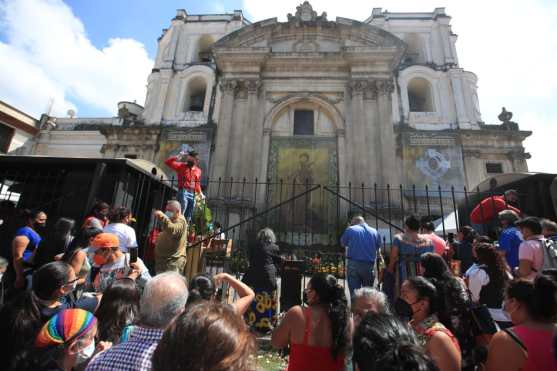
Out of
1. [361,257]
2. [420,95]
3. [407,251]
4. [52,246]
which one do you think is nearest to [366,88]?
[420,95]

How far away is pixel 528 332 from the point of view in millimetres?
2021

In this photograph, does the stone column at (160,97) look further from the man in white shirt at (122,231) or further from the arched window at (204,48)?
the man in white shirt at (122,231)

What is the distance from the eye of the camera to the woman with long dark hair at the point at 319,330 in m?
2.44

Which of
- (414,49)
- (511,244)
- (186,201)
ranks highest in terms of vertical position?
(414,49)

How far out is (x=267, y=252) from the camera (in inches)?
207

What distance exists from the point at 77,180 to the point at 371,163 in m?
12.3

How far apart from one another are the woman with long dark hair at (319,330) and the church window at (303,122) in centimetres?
1445

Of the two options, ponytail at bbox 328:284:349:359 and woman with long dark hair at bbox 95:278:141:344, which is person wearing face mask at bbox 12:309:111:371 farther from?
ponytail at bbox 328:284:349:359

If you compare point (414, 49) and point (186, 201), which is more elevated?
point (414, 49)

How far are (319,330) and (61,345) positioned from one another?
1833 millimetres

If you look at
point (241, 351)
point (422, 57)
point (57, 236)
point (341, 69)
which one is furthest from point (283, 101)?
point (241, 351)

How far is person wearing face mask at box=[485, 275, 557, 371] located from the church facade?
12.3m

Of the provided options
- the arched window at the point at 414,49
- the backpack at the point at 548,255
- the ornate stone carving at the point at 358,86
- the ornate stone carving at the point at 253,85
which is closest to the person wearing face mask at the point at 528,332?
the backpack at the point at 548,255

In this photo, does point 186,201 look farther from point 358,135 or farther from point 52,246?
point 358,135
